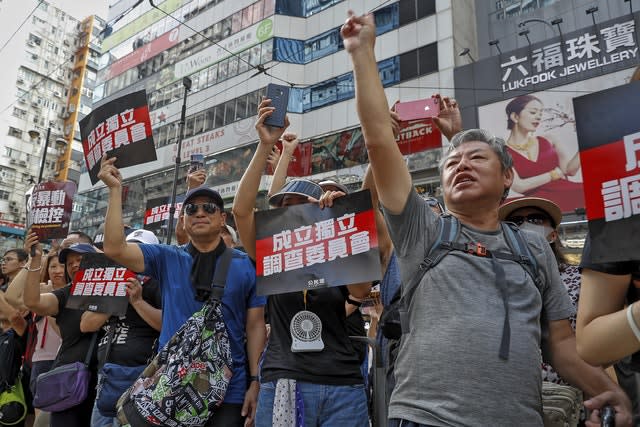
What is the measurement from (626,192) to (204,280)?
213 cm

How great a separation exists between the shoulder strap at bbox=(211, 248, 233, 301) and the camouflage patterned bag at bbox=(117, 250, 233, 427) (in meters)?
0.15

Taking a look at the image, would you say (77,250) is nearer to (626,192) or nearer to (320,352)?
(320,352)

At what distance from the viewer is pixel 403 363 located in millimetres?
1590

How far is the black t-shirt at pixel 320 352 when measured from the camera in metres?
2.28

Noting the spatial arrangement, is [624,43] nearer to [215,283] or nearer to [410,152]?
[410,152]

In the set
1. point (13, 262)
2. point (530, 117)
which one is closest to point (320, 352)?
point (13, 262)

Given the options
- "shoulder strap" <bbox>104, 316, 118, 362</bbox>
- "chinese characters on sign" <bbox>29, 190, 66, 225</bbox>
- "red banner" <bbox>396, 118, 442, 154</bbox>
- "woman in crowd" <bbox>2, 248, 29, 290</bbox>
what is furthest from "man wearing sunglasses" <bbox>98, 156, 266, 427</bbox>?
"red banner" <bbox>396, 118, 442, 154</bbox>

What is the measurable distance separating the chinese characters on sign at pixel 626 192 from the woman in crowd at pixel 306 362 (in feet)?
4.29

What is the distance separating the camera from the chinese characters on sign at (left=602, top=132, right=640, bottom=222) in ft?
4.23

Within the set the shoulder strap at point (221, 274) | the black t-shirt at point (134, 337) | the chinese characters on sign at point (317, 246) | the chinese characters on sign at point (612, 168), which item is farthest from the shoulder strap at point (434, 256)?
the black t-shirt at point (134, 337)

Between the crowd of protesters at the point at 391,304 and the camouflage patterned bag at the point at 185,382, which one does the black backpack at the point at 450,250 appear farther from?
the camouflage patterned bag at the point at 185,382

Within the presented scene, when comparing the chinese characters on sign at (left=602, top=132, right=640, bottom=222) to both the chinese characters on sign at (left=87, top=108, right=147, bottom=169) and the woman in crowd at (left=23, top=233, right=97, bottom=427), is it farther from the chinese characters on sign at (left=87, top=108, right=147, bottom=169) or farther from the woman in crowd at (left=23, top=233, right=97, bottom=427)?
the woman in crowd at (left=23, top=233, right=97, bottom=427)

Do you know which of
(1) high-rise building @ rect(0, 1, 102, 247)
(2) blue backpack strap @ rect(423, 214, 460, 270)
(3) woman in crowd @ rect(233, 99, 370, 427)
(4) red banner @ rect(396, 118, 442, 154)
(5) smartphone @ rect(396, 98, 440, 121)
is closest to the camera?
(2) blue backpack strap @ rect(423, 214, 460, 270)

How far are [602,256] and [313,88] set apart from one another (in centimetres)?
2237
